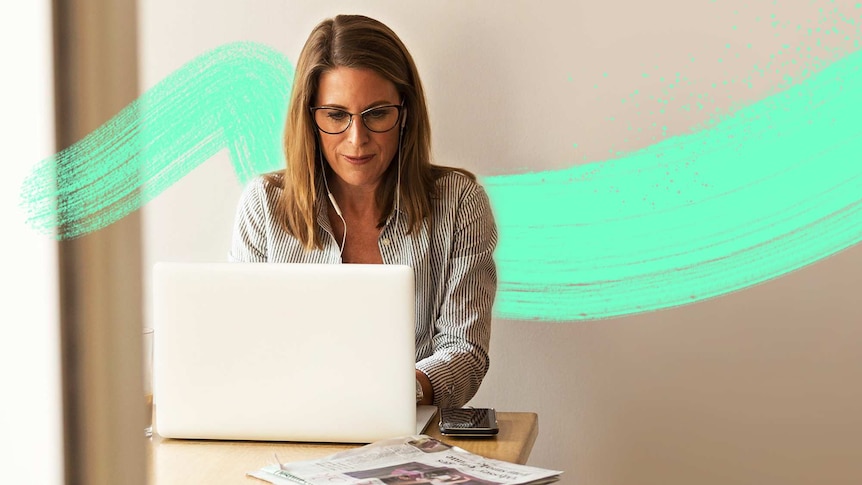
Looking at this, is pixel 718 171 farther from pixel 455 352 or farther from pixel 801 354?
pixel 455 352

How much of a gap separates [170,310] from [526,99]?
107 cm

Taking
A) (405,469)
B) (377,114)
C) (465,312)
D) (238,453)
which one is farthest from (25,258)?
(377,114)

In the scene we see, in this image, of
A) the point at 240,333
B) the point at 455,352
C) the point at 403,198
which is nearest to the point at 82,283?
the point at 240,333

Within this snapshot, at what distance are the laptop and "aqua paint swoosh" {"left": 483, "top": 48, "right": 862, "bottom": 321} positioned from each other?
92 cm

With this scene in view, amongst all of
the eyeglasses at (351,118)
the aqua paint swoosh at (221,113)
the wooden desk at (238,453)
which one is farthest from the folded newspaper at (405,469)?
the aqua paint swoosh at (221,113)

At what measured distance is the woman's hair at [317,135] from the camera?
1.76 m

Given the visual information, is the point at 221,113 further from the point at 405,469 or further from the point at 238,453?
the point at 405,469

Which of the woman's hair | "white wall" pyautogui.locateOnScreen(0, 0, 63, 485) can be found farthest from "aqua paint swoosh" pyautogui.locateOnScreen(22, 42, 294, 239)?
"white wall" pyautogui.locateOnScreen(0, 0, 63, 485)

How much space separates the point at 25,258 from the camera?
0.14m

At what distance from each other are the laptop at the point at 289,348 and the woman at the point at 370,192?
0.53 m

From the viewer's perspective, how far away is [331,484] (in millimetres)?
1020

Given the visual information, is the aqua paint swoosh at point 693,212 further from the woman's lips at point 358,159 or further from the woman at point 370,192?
the woman's lips at point 358,159

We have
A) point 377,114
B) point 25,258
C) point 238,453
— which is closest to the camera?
point 25,258

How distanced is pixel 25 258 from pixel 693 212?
1987 millimetres
